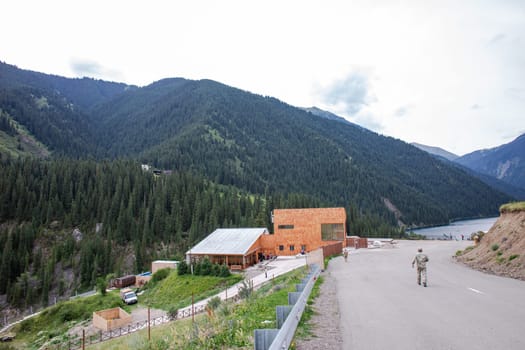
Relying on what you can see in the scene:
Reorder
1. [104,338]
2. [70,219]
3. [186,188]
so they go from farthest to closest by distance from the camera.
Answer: [186,188] < [70,219] < [104,338]

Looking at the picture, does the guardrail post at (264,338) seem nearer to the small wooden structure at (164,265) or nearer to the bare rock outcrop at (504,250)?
the bare rock outcrop at (504,250)

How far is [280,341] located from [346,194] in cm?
19452

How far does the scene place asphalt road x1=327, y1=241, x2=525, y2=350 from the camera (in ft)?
22.0

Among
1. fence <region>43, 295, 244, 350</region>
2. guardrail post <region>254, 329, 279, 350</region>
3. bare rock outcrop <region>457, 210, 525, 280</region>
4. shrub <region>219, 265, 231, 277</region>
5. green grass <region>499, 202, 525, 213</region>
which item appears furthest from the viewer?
shrub <region>219, 265, 231, 277</region>

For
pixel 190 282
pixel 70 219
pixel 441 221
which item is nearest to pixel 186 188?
pixel 70 219

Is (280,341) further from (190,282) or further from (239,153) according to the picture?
(239,153)

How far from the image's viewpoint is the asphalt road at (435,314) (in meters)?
6.70

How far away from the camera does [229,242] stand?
49500 mm

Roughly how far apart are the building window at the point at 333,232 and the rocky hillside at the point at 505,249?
86.5ft

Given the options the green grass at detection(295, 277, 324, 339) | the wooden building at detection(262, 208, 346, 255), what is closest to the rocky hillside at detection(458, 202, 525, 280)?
the green grass at detection(295, 277, 324, 339)

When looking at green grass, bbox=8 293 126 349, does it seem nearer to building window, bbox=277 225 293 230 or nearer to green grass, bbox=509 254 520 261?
building window, bbox=277 225 293 230

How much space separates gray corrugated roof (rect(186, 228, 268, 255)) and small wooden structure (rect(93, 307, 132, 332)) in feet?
45.2

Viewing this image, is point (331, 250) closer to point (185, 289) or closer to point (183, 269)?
point (185, 289)

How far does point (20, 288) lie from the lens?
75.6 meters
